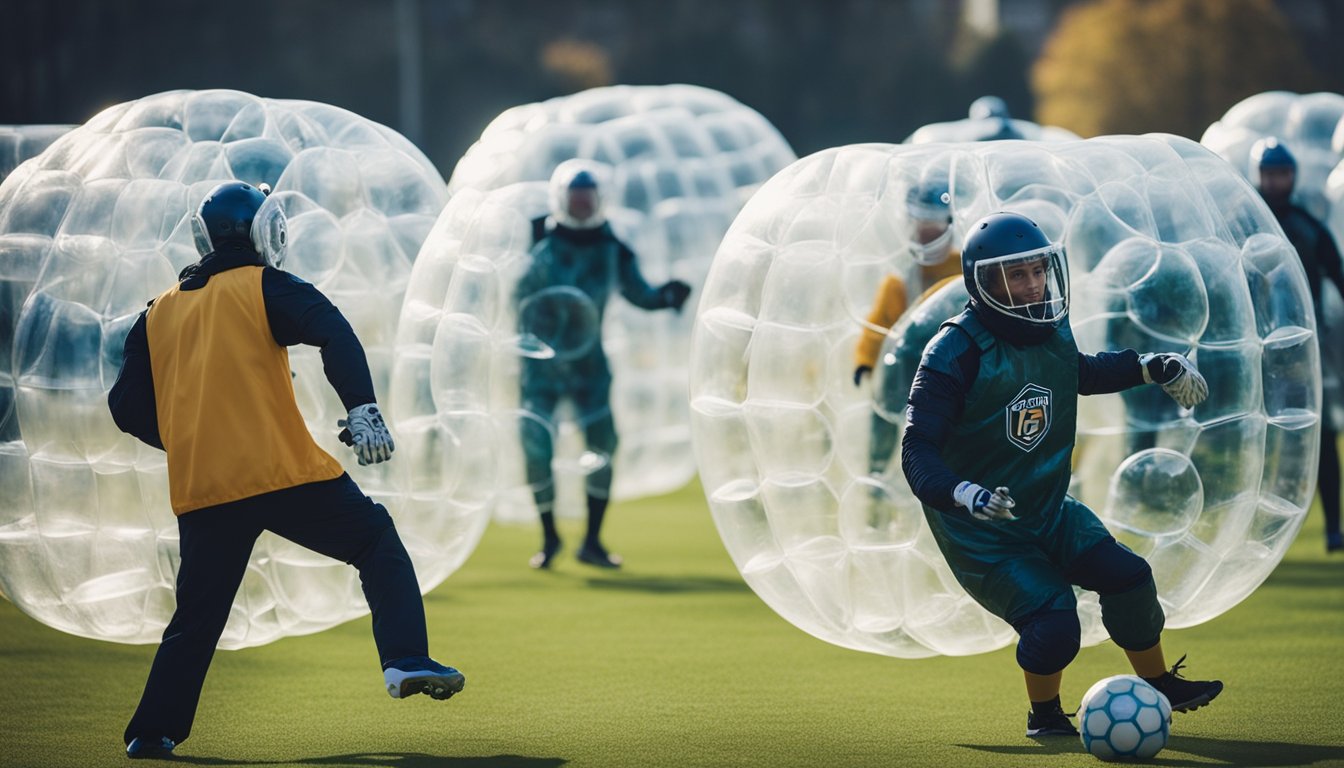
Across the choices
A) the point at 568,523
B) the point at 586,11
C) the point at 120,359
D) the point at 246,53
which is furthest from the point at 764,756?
the point at 586,11

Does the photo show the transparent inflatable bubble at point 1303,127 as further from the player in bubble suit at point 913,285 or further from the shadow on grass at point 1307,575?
the player in bubble suit at point 913,285

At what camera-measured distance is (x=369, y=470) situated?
7.32 m

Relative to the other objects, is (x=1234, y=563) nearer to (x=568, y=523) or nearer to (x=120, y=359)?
(x=120, y=359)

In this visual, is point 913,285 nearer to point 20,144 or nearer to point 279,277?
point 279,277

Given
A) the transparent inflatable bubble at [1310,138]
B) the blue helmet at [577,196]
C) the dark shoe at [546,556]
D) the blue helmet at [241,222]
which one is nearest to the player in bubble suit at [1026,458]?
the blue helmet at [241,222]

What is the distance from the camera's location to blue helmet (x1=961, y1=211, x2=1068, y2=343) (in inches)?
225

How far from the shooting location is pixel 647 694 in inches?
265

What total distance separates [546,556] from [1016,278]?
482 centimetres

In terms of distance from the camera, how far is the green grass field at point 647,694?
18.9 feet

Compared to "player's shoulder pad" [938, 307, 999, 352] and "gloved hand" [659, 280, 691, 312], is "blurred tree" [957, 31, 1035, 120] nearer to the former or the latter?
"gloved hand" [659, 280, 691, 312]

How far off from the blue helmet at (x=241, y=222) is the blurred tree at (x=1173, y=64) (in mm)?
26871

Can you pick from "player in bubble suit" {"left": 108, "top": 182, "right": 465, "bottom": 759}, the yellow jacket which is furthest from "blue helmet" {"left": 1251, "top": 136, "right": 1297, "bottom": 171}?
"player in bubble suit" {"left": 108, "top": 182, "right": 465, "bottom": 759}

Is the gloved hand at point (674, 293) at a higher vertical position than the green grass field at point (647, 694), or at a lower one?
higher

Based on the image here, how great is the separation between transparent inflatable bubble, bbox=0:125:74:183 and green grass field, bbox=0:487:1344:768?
2098mm
